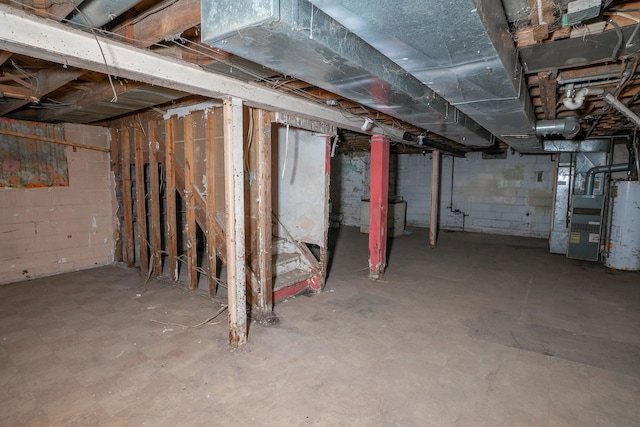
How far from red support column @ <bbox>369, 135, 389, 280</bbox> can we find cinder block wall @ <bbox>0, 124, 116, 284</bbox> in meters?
4.05

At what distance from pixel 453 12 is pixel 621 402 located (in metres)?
2.64

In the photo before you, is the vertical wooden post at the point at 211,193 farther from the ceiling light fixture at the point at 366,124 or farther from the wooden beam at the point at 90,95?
the ceiling light fixture at the point at 366,124

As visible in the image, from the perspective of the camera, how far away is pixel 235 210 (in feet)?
8.70

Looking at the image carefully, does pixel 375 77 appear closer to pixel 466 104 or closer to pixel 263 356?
pixel 466 104

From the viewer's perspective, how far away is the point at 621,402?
214 centimetres

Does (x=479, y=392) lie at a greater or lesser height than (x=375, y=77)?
lesser

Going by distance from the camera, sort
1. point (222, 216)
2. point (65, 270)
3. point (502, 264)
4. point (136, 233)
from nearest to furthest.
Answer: point (222, 216)
point (65, 270)
point (136, 233)
point (502, 264)

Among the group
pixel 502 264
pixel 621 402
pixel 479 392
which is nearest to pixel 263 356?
pixel 479 392

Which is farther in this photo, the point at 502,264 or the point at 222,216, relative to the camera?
the point at 502,264

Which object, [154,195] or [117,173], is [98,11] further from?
[117,173]

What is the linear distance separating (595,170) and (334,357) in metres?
5.98

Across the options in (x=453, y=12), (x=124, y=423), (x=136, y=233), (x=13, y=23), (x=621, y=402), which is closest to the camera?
(x=453, y=12)

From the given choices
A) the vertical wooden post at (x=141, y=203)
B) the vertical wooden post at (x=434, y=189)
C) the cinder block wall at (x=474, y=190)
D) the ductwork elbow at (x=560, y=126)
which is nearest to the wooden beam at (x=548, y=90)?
the ductwork elbow at (x=560, y=126)

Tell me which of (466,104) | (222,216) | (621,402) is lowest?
(621,402)
